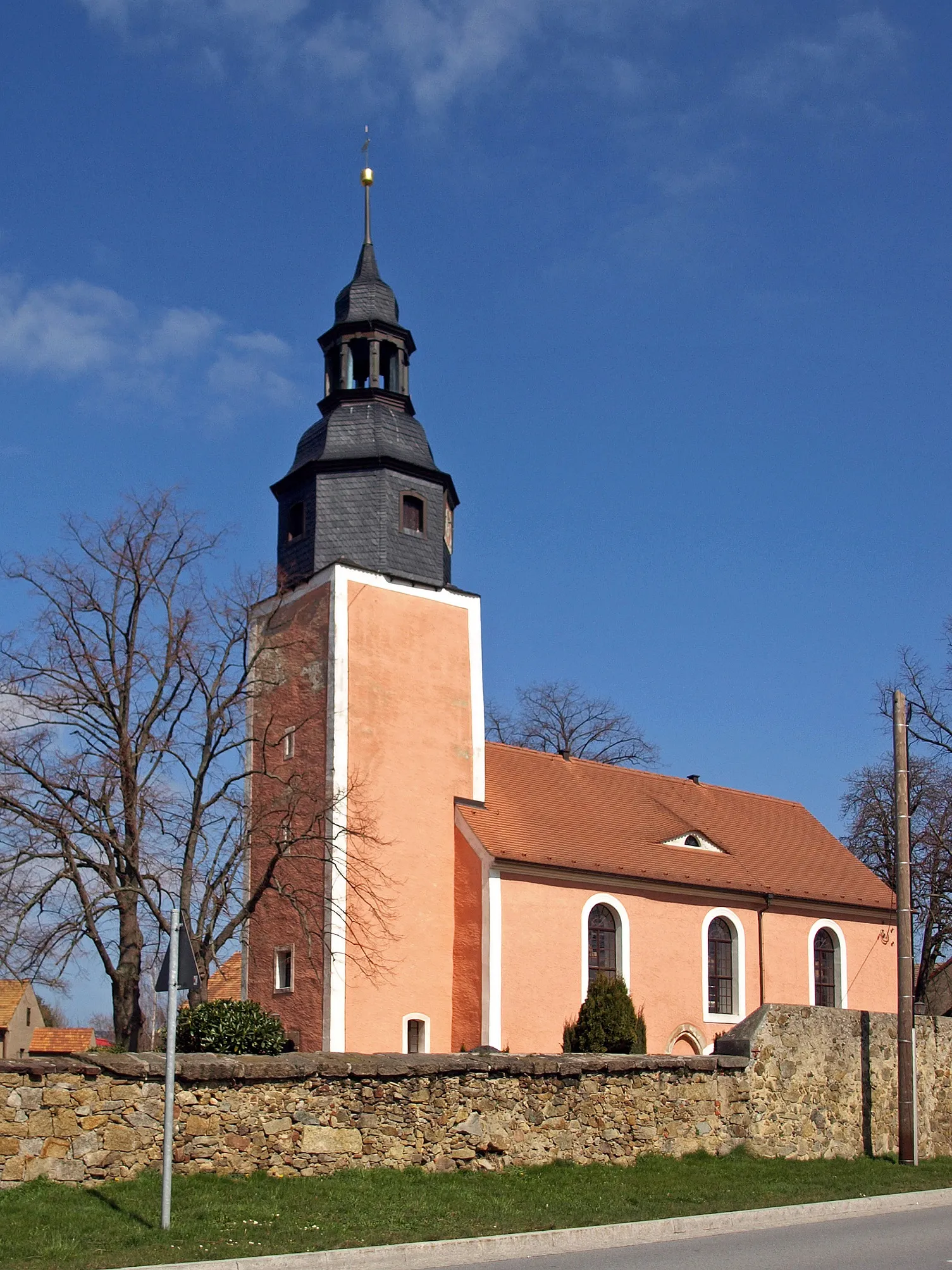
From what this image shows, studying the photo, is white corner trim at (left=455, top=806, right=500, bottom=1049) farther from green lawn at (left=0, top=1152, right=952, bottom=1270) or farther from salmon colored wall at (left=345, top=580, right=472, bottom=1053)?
green lawn at (left=0, top=1152, right=952, bottom=1270)

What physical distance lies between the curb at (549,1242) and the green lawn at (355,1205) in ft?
0.98

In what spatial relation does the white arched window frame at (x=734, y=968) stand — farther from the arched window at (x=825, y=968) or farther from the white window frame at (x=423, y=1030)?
the white window frame at (x=423, y=1030)

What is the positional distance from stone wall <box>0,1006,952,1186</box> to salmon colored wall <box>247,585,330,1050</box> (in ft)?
29.3

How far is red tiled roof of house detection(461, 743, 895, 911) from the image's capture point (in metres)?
26.4

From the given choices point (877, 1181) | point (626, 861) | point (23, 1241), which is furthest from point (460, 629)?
point (23, 1241)

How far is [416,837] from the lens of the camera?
25.3 meters

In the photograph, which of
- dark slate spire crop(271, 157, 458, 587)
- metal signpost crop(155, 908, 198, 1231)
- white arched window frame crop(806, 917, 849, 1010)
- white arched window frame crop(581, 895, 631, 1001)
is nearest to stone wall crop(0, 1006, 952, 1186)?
metal signpost crop(155, 908, 198, 1231)

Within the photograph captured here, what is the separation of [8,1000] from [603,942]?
27.6m

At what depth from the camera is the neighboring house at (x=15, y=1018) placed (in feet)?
147

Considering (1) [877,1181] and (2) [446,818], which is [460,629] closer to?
(2) [446,818]

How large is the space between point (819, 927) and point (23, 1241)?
23743 mm

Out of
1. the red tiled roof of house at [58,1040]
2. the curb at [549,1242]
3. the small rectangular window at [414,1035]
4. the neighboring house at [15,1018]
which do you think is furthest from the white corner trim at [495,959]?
the red tiled roof of house at [58,1040]

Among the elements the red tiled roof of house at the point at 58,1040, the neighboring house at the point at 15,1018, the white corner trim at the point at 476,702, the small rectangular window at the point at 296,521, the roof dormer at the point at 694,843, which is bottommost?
the red tiled roof of house at the point at 58,1040

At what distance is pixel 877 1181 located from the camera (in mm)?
15734
